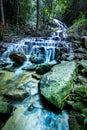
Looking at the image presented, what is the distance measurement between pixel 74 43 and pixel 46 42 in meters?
1.85

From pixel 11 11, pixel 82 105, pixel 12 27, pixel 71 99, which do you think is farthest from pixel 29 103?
pixel 11 11

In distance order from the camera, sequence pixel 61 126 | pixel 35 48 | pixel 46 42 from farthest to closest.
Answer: pixel 46 42 → pixel 35 48 → pixel 61 126

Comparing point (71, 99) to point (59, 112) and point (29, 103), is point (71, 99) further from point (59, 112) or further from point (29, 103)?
point (29, 103)

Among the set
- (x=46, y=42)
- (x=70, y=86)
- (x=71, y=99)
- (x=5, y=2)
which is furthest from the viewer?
(x=5, y=2)

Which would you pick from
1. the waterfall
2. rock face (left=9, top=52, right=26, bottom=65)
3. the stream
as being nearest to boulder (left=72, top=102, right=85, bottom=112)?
the stream

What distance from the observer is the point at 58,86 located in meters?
4.91

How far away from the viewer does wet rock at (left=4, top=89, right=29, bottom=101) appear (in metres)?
4.89

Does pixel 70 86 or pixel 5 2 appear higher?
pixel 5 2

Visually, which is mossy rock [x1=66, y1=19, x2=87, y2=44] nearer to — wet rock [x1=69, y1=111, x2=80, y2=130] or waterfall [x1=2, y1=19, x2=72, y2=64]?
waterfall [x1=2, y1=19, x2=72, y2=64]

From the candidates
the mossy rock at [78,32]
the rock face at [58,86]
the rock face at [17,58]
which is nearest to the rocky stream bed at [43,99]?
the rock face at [58,86]

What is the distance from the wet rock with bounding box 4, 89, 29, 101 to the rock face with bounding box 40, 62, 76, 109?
21.4 inches

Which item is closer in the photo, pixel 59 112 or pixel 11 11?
pixel 59 112

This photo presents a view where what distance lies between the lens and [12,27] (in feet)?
52.5

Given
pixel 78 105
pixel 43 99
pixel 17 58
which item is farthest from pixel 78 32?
pixel 78 105
